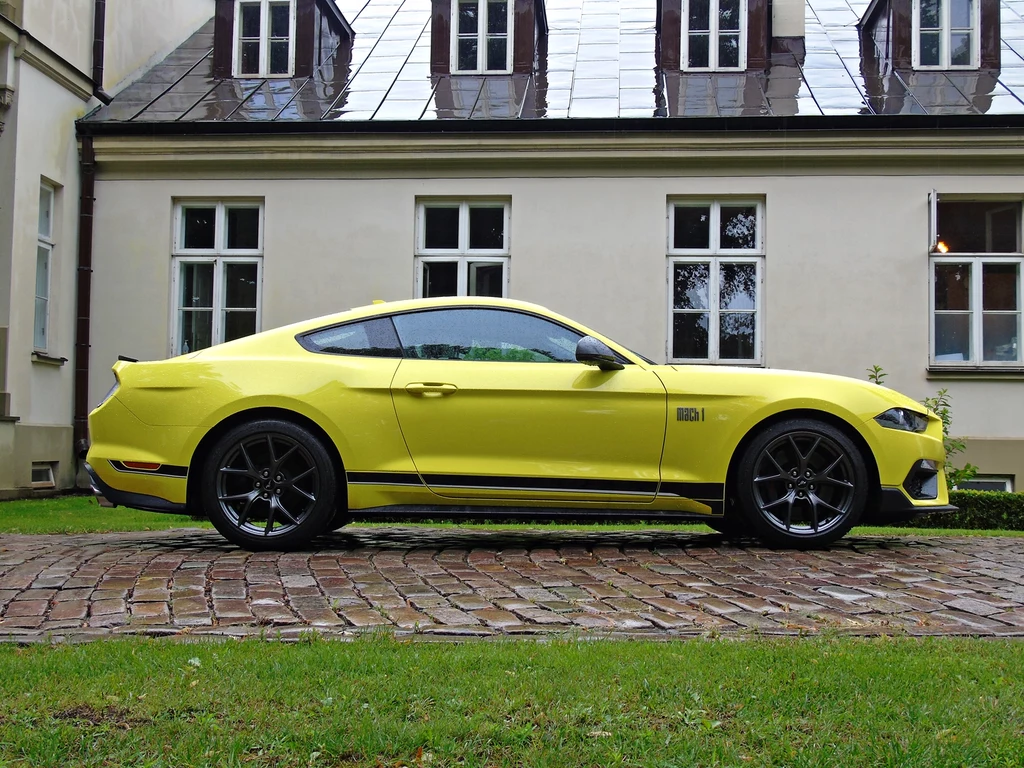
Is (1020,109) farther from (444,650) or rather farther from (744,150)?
(444,650)

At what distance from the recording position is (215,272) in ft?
44.8

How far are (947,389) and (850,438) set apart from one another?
704 centimetres

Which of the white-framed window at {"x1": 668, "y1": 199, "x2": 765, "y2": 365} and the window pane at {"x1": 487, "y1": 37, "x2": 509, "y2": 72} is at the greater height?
the window pane at {"x1": 487, "y1": 37, "x2": 509, "y2": 72}

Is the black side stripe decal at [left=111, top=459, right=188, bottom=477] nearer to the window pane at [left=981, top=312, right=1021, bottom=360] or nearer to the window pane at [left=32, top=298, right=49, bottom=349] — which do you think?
the window pane at [left=32, top=298, right=49, bottom=349]

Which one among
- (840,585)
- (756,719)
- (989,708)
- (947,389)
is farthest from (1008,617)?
(947,389)

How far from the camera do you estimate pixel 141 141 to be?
13383mm

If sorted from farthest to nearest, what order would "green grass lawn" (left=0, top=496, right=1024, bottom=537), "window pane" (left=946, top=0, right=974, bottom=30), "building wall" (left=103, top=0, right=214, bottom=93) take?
"window pane" (left=946, top=0, right=974, bottom=30) → "building wall" (left=103, top=0, right=214, bottom=93) → "green grass lawn" (left=0, top=496, right=1024, bottom=537)

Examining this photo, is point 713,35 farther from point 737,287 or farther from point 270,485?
point 270,485

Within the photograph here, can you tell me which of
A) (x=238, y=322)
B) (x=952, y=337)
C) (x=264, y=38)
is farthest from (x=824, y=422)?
(x=264, y=38)

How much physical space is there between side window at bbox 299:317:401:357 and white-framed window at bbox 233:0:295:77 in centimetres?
1014

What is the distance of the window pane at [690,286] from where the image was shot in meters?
13.1

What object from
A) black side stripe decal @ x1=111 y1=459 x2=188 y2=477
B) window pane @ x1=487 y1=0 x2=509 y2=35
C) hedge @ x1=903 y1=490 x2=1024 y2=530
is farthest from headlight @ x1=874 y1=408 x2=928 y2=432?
window pane @ x1=487 y1=0 x2=509 y2=35

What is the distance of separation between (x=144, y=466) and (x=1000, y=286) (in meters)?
10.6

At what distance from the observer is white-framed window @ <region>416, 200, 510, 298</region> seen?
13312 millimetres
